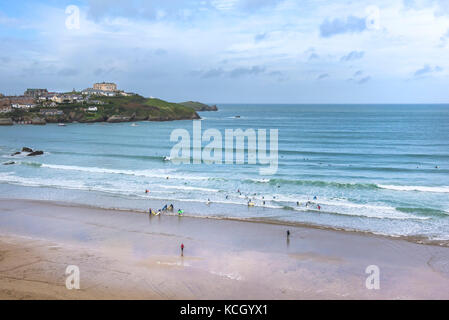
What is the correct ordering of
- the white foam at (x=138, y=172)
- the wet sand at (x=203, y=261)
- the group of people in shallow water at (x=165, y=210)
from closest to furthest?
the wet sand at (x=203, y=261) < the group of people in shallow water at (x=165, y=210) < the white foam at (x=138, y=172)

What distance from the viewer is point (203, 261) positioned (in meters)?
20.6

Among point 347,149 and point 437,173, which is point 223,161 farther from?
point 437,173

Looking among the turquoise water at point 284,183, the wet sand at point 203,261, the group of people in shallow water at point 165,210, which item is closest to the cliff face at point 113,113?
the turquoise water at point 284,183

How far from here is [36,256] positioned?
69.2 ft

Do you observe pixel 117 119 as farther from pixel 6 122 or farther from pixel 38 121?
pixel 6 122

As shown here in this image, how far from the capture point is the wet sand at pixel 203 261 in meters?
17.2

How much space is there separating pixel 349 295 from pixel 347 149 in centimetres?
4530

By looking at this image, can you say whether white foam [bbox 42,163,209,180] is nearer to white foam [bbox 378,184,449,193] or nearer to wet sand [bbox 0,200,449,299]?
wet sand [bbox 0,200,449,299]

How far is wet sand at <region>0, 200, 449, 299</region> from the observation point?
56.4 ft

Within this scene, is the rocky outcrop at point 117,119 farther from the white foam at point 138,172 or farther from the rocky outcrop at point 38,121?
the white foam at point 138,172

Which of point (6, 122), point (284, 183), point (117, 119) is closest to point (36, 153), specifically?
point (284, 183)

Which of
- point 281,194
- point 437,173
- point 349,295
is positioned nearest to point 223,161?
point 281,194

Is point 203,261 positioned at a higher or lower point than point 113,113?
lower

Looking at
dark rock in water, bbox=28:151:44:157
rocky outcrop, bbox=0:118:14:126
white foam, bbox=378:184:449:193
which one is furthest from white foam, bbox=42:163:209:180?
rocky outcrop, bbox=0:118:14:126
